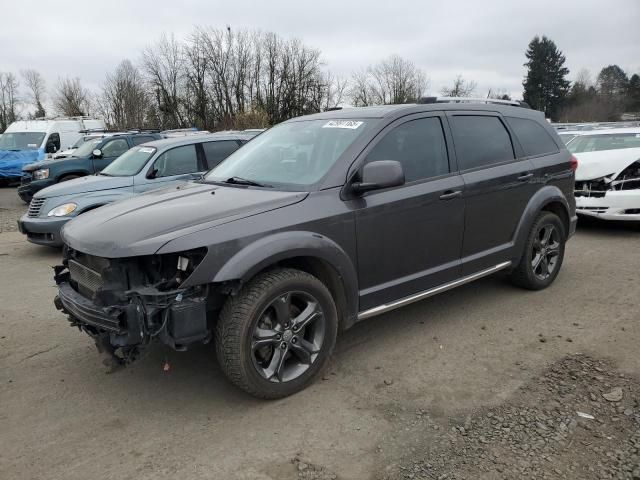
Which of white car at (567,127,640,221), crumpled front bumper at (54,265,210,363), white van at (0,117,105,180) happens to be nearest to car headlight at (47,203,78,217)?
crumpled front bumper at (54,265,210,363)

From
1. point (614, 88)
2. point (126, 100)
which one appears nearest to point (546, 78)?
point (614, 88)

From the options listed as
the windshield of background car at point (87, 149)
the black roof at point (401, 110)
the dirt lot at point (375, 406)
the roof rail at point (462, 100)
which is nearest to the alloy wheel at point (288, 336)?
the dirt lot at point (375, 406)

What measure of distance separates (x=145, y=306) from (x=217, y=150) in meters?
5.97

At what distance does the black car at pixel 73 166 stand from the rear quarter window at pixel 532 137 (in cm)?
896

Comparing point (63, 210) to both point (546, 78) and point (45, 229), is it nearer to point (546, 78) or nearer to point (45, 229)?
point (45, 229)

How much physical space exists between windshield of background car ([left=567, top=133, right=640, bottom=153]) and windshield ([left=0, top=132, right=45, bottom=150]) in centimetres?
1759

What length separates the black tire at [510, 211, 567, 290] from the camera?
5105 mm

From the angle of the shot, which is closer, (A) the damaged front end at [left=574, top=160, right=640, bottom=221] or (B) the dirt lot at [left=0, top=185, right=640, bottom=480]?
(B) the dirt lot at [left=0, top=185, right=640, bottom=480]

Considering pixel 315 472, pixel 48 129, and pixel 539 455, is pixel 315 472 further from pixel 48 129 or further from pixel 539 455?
pixel 48 129

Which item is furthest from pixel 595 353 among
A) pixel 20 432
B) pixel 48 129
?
pixel 48 129

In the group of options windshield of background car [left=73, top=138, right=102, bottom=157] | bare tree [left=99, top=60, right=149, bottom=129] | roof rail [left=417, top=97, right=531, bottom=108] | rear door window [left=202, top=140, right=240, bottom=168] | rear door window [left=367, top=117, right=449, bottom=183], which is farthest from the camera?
bare tree [left=99, top=60, right=149, bottom=129]

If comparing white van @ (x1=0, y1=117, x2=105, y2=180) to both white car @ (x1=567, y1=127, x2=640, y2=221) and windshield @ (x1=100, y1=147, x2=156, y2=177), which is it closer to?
windshield @ (x1=100, y1=147, x2=156, y2=177)

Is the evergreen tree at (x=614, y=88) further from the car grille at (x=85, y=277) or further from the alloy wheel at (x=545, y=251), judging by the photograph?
the car grille at (x=85, y=277)

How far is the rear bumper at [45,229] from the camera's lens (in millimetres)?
7391
